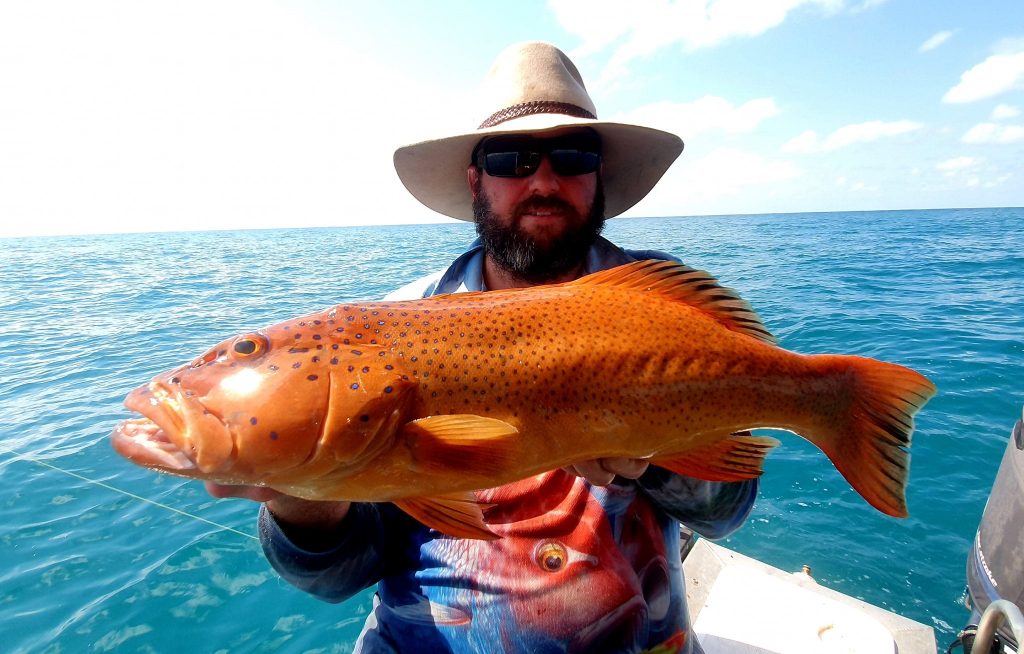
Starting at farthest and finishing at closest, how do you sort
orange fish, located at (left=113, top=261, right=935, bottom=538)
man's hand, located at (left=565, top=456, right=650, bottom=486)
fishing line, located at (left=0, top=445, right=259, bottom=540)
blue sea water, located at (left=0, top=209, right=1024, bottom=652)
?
fishing line, located at (left=0, top=445, right=259, bottom=540) → blue sea water, located at (left=0, top=209, right=1024, bottom=652) → man's hand, located at (left=565, top=456, right=650, bottom=486) → orange fish, located at (left=113, top=261, right=935, bottom=538)

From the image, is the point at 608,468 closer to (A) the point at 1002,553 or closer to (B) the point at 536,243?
(B) the point at 536,243

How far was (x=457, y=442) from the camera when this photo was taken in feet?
5.97

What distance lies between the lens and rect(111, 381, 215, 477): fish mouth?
164 centimetres

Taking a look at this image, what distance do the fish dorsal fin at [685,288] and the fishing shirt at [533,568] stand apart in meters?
0.79

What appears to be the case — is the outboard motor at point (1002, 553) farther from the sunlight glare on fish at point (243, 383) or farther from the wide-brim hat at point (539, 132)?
the sunlight glare on fish at point (243, 383)

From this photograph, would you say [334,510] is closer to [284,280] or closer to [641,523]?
[641,523]

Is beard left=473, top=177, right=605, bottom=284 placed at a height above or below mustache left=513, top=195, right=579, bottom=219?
below

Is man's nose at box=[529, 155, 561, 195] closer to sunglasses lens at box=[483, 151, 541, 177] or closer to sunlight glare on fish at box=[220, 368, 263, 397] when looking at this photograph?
sunglasses lens at box=[483, 151, 541, 177]

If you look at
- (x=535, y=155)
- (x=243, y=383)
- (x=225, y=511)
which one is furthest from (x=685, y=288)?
(x=225, y=511)

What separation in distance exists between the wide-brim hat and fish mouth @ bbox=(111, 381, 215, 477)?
2.31 m

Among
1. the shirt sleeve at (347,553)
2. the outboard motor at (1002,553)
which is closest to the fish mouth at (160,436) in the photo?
the shirt sleeve at (347,553)

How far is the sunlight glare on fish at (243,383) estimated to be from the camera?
5.77ft

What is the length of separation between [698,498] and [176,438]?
2214 mm

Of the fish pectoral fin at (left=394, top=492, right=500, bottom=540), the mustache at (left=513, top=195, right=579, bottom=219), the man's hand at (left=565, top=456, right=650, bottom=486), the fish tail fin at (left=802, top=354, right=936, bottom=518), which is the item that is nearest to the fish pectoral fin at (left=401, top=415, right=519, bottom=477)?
the fish pectoral fin at (left=394, top=492, right=500, bottom=540)
